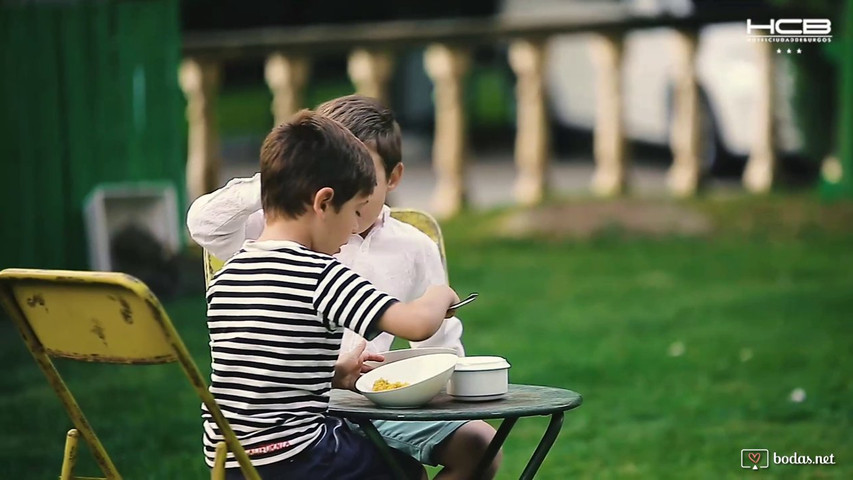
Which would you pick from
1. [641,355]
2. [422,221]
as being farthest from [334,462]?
[641,355]

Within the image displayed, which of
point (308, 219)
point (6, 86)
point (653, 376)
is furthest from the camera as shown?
point (6, 86)

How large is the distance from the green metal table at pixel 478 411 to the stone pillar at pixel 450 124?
7.71 m

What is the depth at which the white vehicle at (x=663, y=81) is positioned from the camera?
38.3 feet

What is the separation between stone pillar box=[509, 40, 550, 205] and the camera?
11328mm

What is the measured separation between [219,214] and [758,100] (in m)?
8.30

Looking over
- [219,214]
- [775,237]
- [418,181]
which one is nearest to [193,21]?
[418,181]

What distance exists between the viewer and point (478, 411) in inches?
125

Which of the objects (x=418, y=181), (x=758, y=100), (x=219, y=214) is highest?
(x=219, y=214)

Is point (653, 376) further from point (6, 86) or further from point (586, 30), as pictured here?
point (586, 30)

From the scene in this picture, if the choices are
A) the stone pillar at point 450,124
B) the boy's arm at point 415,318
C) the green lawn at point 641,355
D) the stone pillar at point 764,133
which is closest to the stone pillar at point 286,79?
the stone pillar at point 450,124

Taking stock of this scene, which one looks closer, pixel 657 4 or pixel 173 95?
pixel 173 95

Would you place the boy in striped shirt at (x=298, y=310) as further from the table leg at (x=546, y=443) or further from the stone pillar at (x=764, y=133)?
the stone pillar at (x=764, y=133)

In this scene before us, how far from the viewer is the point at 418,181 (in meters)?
13.6

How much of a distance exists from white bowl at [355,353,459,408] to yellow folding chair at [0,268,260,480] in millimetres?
358
